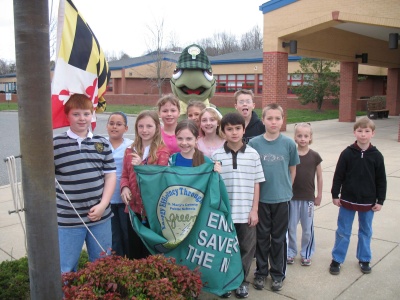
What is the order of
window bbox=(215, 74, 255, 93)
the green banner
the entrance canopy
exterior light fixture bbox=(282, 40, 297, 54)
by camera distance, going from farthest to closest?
window bbox=(215, 74, 255, 93) → exterior light fixture bbox=(282, 40, 297, 54) → the entrance canopy → the green banner

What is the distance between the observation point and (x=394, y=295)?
355 centimetres

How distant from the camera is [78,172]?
289 centimetres

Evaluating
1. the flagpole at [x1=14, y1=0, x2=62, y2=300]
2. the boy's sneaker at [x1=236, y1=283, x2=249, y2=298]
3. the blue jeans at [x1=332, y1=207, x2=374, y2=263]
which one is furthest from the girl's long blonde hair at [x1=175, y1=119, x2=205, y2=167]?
the blue jeans at [x1=332, y1=207, x2=374, y2=263]

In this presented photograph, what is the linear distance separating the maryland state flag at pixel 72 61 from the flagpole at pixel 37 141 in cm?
65

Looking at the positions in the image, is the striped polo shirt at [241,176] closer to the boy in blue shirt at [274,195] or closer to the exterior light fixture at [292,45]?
the boy in blue shirt at [274,195]

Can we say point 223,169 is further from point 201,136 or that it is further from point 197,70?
point 197,70

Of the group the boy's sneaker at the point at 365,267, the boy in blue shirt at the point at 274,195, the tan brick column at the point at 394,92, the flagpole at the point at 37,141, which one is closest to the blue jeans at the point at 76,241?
the flagpole at the point at 37,141

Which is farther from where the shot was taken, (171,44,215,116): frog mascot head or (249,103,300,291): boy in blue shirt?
(171,44,215,116): frog mascot head

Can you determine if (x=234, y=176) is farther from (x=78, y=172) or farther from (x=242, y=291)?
(x=78, y=172)

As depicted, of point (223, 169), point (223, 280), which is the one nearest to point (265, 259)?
point (223, 280)

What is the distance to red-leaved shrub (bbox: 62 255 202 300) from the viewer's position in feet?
8.28

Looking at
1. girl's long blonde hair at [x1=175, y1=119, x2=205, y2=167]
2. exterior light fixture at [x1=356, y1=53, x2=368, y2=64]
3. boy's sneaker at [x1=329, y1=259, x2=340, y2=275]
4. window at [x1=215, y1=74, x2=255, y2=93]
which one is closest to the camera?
girl's long blonde hair at [x1=175, y1=119, x2=205, y2=167]

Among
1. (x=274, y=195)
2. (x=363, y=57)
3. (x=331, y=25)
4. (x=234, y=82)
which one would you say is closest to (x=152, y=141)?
(x=274, y=195)

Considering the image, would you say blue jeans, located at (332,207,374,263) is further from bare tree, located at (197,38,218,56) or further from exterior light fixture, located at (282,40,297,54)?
bare tree, located at (197,38,218,56)
